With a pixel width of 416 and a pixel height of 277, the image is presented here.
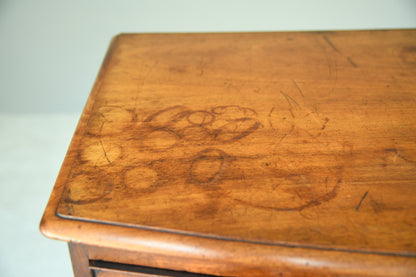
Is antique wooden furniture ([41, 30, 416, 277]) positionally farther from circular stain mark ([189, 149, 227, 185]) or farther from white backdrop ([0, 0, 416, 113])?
white backdrop ([0, 0, 416, 113])

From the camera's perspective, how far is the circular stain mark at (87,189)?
53 cm

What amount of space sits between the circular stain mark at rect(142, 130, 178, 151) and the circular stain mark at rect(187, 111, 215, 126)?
43 mm

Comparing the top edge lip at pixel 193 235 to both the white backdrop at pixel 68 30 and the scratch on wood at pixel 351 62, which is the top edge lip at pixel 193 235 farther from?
the white backdrop at pixel 68 30

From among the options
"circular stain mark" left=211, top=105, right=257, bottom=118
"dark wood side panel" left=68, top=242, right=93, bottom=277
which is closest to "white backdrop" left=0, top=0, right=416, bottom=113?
"circular stain mark" left=211, top=105, right=257, bottom=118

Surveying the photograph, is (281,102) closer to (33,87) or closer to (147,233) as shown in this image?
(147,233)

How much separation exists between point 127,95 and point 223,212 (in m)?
0.30

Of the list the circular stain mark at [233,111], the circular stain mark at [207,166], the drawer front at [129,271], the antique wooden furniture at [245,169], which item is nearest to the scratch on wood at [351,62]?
the antique wooden furniture at [245,169]

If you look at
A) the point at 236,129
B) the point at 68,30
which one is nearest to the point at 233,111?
the point at 236,129

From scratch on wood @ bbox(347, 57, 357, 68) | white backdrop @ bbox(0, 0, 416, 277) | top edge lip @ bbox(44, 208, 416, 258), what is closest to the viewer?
top edge lip @ bbox(44, 208, 416, 258)

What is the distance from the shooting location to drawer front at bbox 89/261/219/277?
529 mm

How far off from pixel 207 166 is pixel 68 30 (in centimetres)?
97

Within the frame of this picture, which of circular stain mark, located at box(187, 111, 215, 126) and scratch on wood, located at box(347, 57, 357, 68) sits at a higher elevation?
scratch on wood, located at box(347, 57, 357, 68)

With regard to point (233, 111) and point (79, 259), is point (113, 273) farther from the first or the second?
point (233, 111)

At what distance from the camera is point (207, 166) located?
0.57 meters
